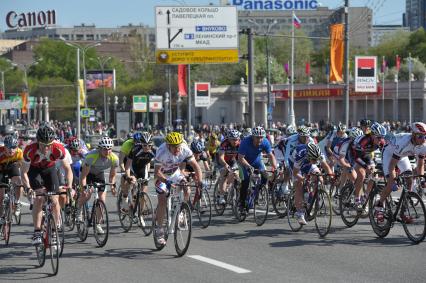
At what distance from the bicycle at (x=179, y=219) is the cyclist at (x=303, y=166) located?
265 centimetres

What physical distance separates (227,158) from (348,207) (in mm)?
4104

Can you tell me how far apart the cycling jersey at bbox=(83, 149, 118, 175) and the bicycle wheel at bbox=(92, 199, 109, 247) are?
2.65 ft

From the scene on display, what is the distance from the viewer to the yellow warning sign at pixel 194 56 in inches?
1476

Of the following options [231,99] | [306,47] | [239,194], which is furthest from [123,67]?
[239,194]

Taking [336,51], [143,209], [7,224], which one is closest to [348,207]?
[143,209]

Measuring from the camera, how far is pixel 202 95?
46031 mm

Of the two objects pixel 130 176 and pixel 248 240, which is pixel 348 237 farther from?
pixel 130 176

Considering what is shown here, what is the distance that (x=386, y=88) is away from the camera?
83.2m

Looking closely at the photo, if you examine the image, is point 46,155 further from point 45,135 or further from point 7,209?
point 7,209

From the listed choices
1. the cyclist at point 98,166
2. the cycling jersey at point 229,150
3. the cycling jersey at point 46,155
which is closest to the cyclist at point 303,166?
the cyclist at point 98,166

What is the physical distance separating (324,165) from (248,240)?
6.13ft

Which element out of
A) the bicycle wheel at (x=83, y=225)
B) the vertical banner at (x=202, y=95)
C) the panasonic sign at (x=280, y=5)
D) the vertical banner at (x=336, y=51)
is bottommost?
the bicycle wheel at (x=83, y=225)

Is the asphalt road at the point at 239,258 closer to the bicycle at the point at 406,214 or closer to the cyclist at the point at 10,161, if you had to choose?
the bicycle at the point at 406,214

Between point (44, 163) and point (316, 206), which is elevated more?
point (44, 163)
